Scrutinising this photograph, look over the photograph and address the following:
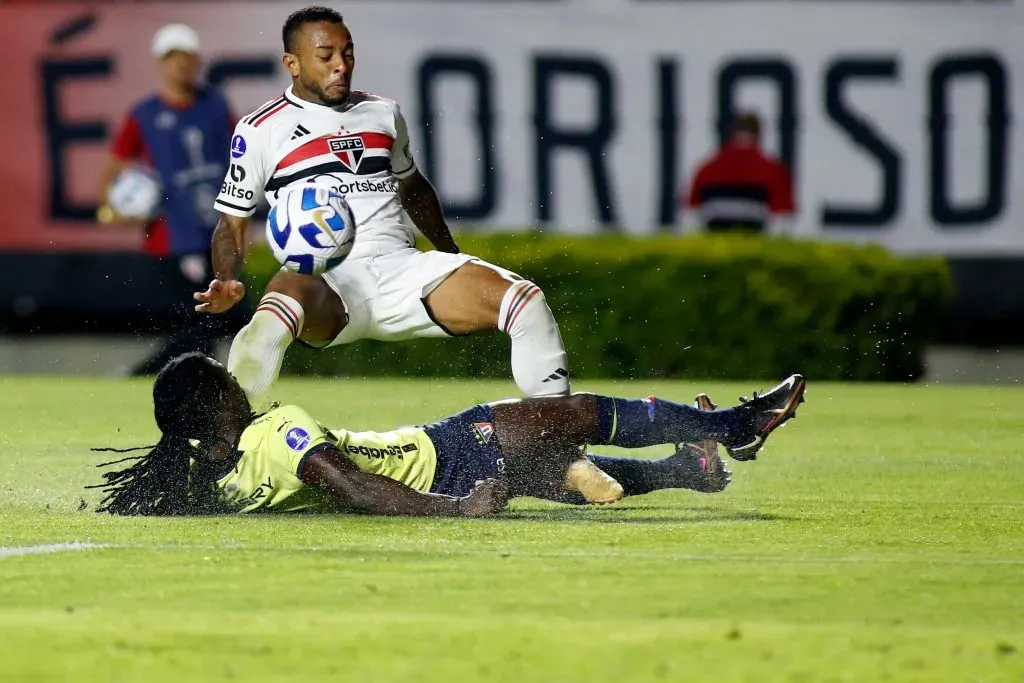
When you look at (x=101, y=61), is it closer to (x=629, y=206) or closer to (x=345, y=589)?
(x=629, y=206)

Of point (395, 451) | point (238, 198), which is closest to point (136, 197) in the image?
point (238, 198)

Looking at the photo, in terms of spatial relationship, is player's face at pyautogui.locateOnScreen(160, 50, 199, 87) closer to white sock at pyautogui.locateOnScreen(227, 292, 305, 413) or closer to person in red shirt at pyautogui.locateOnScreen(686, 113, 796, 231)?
person in red shirt at pyautogui.locateOnScreen(686, 113, 796, 231)

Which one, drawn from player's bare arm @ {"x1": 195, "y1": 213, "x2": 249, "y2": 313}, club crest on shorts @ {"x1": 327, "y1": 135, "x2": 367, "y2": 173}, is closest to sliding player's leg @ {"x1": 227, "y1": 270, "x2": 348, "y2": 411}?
player's bare arm @ {"x1": 195, "y1": 213, "x2": 249, "y2": 313}

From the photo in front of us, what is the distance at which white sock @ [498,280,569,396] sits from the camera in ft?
25.2

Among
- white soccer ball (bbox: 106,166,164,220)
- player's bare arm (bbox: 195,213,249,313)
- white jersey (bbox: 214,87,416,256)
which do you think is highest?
white jersey (bbox: 214,87,416,256)

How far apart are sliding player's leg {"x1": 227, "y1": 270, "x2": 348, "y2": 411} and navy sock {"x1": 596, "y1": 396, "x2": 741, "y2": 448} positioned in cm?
141

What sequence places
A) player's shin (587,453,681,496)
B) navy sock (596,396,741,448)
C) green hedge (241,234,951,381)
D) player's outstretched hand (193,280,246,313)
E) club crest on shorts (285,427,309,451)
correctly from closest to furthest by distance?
1. club crest on shorts (285,427,309,451)
2. navy sock (596,396,741,448)
3. player's shin (587,453,681,496)
4. player's outstretched hand (193,280,246,313)
5. green hedge (241,234,951,381)

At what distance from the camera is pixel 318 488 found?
681cm

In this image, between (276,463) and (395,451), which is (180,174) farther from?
(276,463)

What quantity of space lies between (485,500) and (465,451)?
0.32 metres

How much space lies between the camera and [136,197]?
13492 millimetres

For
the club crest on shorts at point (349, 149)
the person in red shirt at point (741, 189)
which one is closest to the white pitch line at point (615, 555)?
the club crest on shorts at point (349, 149)

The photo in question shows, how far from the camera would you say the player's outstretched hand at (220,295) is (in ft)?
25.1

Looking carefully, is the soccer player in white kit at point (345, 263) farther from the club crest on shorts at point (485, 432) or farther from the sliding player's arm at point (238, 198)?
the club crest on shorts at point (485, 432)
